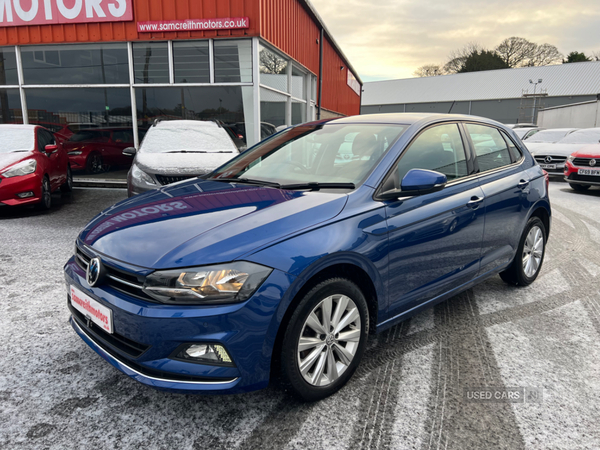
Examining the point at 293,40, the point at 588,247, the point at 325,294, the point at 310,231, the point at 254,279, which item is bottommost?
the point at 588,247

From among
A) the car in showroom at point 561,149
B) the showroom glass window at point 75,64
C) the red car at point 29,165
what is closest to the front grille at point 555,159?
the car in showroom at point 561,149

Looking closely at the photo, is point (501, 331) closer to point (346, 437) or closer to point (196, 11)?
point (346, 437)

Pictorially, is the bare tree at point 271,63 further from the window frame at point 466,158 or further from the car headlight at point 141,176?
the window frame at point 466,158

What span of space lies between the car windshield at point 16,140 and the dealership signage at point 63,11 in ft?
14.6

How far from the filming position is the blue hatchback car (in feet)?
6.57

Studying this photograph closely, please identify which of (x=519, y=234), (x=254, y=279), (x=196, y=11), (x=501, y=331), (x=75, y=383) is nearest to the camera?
(x=254, y=279)

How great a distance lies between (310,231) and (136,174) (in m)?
4.60

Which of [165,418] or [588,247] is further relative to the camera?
[588,247]

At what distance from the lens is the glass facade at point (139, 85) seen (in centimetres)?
1119

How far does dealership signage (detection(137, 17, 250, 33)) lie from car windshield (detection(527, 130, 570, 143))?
11.6 m

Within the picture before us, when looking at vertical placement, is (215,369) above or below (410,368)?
above

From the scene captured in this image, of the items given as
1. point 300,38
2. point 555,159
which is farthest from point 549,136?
point 300,38

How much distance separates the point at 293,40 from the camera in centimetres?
1380

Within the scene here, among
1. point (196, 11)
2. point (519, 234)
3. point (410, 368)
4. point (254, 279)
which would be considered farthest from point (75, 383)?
point (196, 11)
